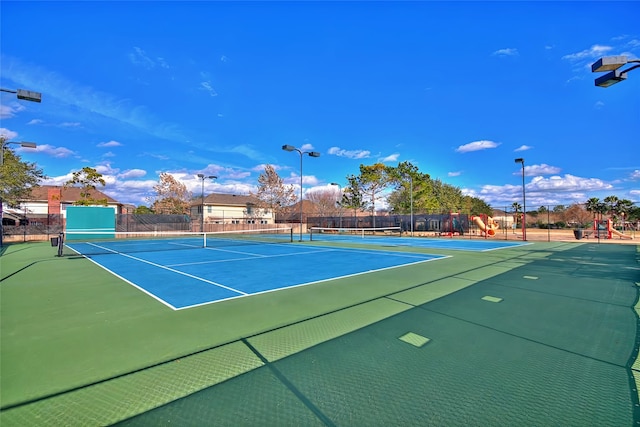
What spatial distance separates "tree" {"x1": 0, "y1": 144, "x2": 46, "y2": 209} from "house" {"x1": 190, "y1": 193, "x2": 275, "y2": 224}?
89.2 feet

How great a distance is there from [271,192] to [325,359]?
4374 cm

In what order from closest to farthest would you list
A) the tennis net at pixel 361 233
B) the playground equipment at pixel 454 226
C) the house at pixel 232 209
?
the tennis net at pixel 361 233, the playground equipment at pixel 454 226, the house at pixel 232 209

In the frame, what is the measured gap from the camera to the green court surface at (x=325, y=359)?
233 centimetres

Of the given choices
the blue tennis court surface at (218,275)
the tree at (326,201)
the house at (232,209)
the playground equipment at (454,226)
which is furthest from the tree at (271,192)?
the blue tennis court surface at (218,275)

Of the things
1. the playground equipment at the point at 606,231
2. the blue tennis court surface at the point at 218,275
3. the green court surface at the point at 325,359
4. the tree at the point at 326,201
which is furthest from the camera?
the tree at the point at 326,201

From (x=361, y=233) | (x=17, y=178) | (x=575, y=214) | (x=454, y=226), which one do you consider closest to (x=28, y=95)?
(x=17, y=178)

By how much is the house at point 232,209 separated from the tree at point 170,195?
7230 millimetres

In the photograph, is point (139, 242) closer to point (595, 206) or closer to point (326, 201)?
point (326, 201)

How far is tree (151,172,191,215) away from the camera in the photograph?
142 ft

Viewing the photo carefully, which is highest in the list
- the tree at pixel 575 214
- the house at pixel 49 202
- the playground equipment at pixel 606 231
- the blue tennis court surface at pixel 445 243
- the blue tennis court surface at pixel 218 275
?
the house at pixel 49 202

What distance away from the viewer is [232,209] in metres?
56.9

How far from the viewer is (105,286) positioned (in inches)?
270

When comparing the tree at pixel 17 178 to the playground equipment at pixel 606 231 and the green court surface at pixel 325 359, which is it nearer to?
the green court surface at pixel 325 359

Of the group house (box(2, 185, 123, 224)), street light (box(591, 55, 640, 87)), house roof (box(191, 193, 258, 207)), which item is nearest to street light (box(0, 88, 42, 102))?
street light (box(591, 55, 640, 87))
